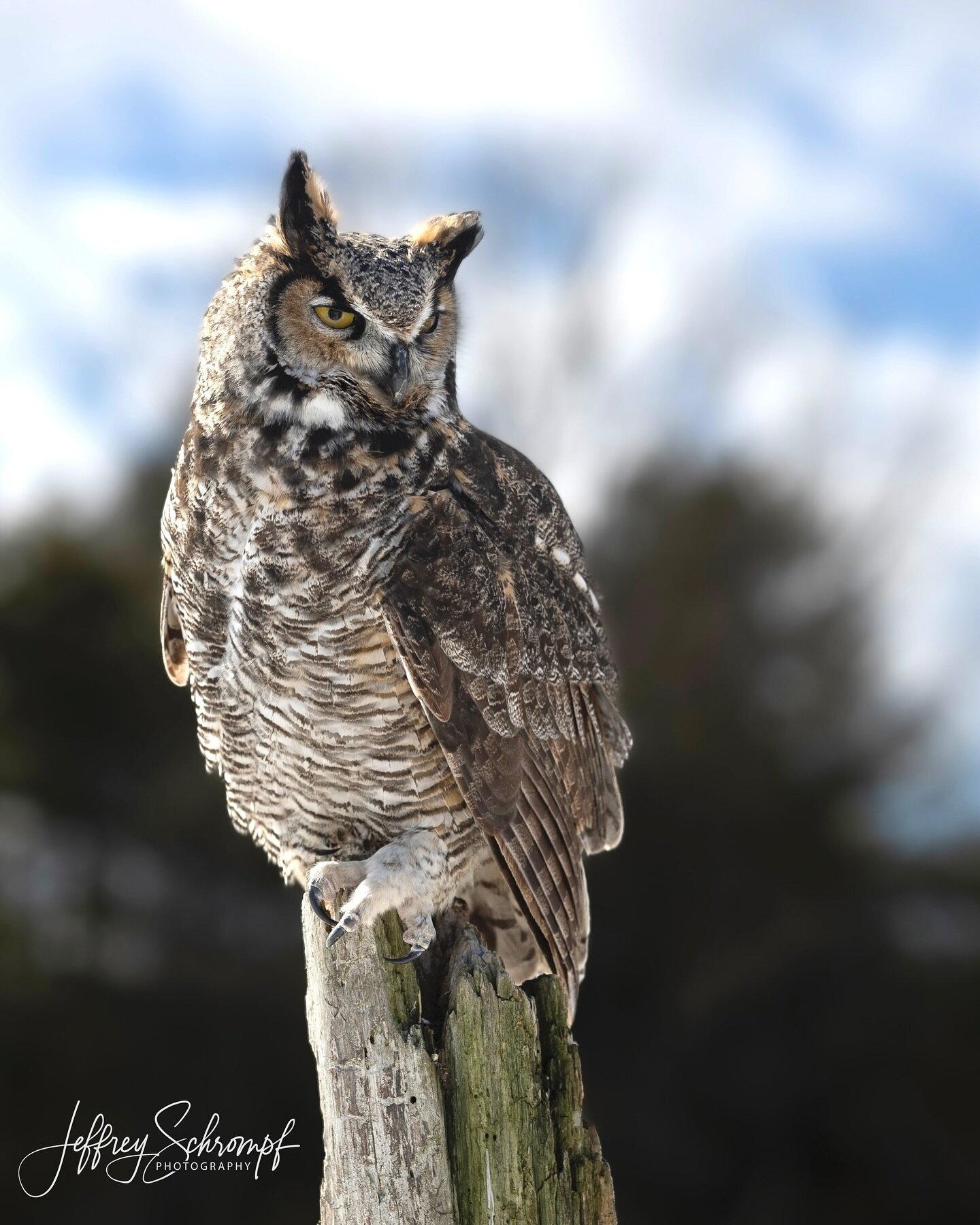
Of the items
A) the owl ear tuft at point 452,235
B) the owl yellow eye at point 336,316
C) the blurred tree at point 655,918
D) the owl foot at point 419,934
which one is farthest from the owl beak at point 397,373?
the blurred tree at point 655,918

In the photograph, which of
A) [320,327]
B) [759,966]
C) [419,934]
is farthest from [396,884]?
[759,966]

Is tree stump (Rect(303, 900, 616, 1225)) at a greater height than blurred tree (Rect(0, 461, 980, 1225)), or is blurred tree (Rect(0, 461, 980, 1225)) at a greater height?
blurred tree (Rect(0, 461, 980, 1225))

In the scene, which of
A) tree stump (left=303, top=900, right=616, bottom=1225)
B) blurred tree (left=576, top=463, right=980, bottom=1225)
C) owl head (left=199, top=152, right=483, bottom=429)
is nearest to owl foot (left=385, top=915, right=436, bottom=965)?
tree stump (left=303, top=900, right=616, bottom=1225)

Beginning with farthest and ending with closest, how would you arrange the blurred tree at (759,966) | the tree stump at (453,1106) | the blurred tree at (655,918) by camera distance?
the blurred tree at (759,966), the blurred tree at (655,918), the tree stump at (453,1106)

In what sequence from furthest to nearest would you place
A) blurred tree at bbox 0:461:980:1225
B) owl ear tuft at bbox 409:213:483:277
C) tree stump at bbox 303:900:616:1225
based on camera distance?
blurred tree at bbox 0:461:980:1225, owl ear tuft at bbox 409:213:483:277, tree stump at bbox 303:900:616:1225

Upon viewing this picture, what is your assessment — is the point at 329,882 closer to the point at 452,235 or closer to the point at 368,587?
the point at 368,587

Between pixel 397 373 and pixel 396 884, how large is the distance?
107cm

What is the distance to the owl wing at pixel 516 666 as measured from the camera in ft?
7.14

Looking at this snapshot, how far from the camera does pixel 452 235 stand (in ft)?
8.17

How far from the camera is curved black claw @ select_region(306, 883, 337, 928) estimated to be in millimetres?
2213

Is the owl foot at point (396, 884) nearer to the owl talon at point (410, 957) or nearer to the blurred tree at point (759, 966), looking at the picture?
the owl talon at point (410, 957)

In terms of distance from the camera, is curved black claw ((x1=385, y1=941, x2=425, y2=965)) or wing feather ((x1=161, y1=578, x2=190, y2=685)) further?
wing feather ((x1=161, y1=578, x2=190, y2=685))

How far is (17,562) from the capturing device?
779 centimetres

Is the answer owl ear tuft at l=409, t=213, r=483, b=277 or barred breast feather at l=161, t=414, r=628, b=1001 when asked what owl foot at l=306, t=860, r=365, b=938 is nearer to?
barred breast feather at l=161, t=414, r=628, b=1001
